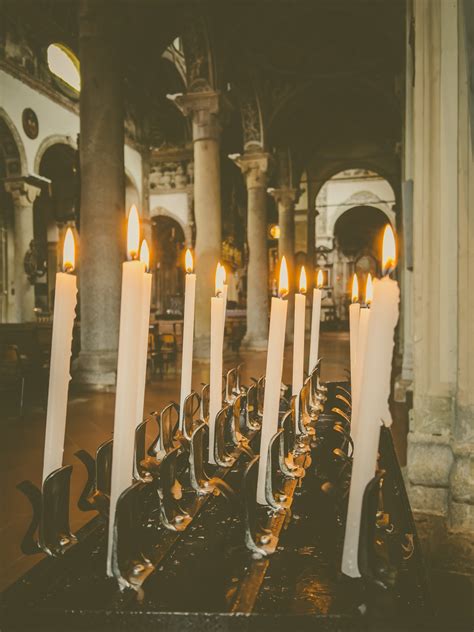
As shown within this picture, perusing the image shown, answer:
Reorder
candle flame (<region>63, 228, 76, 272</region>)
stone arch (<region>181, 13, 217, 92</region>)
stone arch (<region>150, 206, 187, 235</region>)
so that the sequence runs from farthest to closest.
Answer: stone arch (<region>150, 206, 187, 235</region>), stone arch (<region>181, 13, 217, 92</region>), candle flame (<region>63, 228, 76, 272</region>)

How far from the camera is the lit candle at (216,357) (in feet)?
4.13

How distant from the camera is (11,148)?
1512 cm

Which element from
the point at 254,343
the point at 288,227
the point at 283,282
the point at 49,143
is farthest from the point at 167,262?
the point at 283,282

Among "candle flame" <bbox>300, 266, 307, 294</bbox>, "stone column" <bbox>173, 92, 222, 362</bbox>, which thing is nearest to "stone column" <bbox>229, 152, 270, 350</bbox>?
"stone column" <bbox>173, 92, 222, 362</bbox>

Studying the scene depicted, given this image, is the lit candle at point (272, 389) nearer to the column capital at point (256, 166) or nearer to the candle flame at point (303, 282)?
the candle flame at point (303, 282)

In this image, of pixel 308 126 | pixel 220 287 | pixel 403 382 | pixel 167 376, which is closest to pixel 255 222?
pixel 308 126

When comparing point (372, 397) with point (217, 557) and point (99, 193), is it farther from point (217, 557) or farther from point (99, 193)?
point (99, 193)

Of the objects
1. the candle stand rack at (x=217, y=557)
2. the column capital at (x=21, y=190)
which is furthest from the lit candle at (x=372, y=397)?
the column capital at (x=21, y=190)

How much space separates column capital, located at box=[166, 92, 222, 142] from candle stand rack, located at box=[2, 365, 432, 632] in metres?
10.6

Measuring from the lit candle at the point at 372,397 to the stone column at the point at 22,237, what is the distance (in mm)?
15979

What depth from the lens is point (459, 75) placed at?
244 centimetres

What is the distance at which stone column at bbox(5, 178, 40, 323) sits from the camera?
→ 50.7 ft

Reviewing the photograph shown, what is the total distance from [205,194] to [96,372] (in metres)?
5.33

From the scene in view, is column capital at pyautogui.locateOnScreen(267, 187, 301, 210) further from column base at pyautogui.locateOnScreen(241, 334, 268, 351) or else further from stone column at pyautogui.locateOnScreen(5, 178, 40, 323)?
stone column at pyautogui.locateOnScreen(5, 178, 40, 323)
